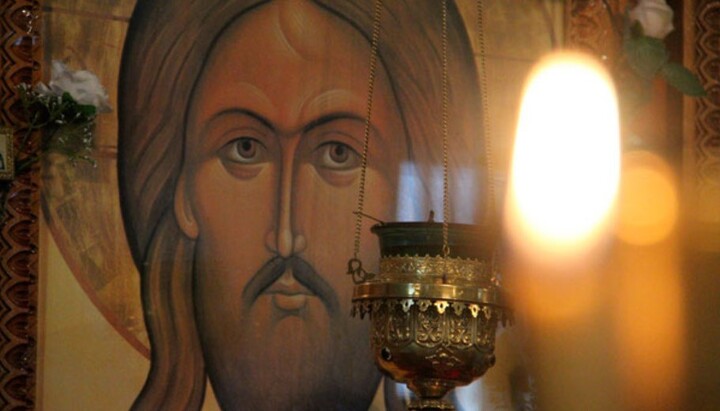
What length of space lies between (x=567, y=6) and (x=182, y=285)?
1515mm

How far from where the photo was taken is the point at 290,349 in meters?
4.09

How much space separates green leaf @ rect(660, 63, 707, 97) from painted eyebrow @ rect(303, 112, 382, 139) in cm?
96

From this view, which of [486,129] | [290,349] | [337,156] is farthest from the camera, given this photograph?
[486,129]

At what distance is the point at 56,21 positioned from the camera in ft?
12.9

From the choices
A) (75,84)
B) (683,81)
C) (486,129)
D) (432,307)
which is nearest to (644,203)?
(683,81)

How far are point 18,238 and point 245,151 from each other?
68 centimetres

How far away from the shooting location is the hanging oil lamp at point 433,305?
11.5 feet

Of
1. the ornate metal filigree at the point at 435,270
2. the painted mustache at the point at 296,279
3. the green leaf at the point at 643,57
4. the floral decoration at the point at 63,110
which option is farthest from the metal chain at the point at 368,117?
the green leaf at the point at 643,57

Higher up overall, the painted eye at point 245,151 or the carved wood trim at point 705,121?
the carved wood trim at point 705,121

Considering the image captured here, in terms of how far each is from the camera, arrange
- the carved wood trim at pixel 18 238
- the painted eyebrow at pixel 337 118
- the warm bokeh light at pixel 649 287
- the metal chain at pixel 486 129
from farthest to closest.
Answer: the warm bokeh light at pixel 649 287
the metal chain at pixel 486 129
the painted eyebrow at pixel 337 118
the carved wood trim at pixel 18 238

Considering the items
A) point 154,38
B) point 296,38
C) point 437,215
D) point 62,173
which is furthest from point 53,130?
point 437,215

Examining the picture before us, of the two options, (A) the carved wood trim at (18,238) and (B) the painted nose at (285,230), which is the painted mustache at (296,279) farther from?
(A) the carved wood trim at (18,238)

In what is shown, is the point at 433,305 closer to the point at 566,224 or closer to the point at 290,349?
the point at 290,349

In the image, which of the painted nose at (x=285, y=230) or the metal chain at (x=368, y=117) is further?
the painted nose at (x=285, y=230)
